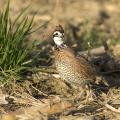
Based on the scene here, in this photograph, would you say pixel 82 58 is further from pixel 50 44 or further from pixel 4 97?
pixel 50 44

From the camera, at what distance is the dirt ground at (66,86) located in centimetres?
687

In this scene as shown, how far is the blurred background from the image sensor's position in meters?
10.5

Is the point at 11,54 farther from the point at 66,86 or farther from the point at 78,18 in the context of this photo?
the point at 78,18

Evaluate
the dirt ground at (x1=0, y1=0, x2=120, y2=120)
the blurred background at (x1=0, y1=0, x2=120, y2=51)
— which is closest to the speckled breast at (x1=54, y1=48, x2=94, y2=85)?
the dirt ground at (x1=0, y1=0, x2=120, y2=120)

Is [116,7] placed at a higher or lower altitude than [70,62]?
higher

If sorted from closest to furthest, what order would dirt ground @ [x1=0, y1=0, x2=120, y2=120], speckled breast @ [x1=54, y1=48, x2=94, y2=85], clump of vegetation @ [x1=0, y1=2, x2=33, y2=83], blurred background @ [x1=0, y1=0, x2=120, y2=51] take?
dirt ground @ [x1=0, y1=0, x2=120, y2=120] → speckled breast @ [x1=54, y1=48, x2=94, y2=85] → clump of vegetation @ [x1=0, y1=2, x2=33, y2=83] → blurred background @ [x1=0, y1=0, x2=120, y2=51]

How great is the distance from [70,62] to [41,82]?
779 mm

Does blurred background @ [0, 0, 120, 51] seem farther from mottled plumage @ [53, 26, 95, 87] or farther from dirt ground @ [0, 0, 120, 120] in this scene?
mottled plumage @ [53, 26, 95, 87]

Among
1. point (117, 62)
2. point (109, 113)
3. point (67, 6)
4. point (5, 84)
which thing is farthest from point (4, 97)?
point (67, 6)

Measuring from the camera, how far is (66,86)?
7.74 m

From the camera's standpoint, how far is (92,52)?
898 centimetres

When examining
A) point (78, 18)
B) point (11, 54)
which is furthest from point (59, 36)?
point (78, 18)

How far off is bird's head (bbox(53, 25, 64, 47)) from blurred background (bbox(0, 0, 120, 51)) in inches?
94.2

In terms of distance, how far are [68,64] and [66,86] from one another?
659 millimetres
